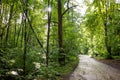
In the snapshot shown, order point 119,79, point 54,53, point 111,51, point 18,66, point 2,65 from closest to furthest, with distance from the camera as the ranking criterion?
point 2,65
point 18,66
point 119,79
point 54,53
point 111,51

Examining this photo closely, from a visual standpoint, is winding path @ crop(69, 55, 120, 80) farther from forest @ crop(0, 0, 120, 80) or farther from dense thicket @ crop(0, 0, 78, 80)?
dense thicket @ crop(0, 0, 78, 80)

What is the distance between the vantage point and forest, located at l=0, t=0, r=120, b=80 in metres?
9.04

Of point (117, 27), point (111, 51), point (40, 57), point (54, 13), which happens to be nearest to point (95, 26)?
point (111, 51)

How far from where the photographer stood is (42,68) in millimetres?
8492

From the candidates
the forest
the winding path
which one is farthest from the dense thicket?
the winding path

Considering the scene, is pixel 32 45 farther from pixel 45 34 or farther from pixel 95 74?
pixel 45 34

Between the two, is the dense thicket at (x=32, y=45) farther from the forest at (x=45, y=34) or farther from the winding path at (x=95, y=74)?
the winding path at (x=95, y=74)

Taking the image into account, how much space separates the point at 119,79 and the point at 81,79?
7.73 feet

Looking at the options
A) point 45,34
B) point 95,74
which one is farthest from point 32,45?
point 45,34

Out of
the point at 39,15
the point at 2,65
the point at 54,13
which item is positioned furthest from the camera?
the point at 54,13

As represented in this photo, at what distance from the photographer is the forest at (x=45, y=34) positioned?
29.7 feet

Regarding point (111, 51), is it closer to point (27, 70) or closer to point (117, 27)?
point (117, 27)

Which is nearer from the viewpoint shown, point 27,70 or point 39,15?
point 27,70

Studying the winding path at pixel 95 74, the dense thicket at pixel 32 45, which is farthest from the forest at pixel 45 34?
the winding path at pixel 95 74
